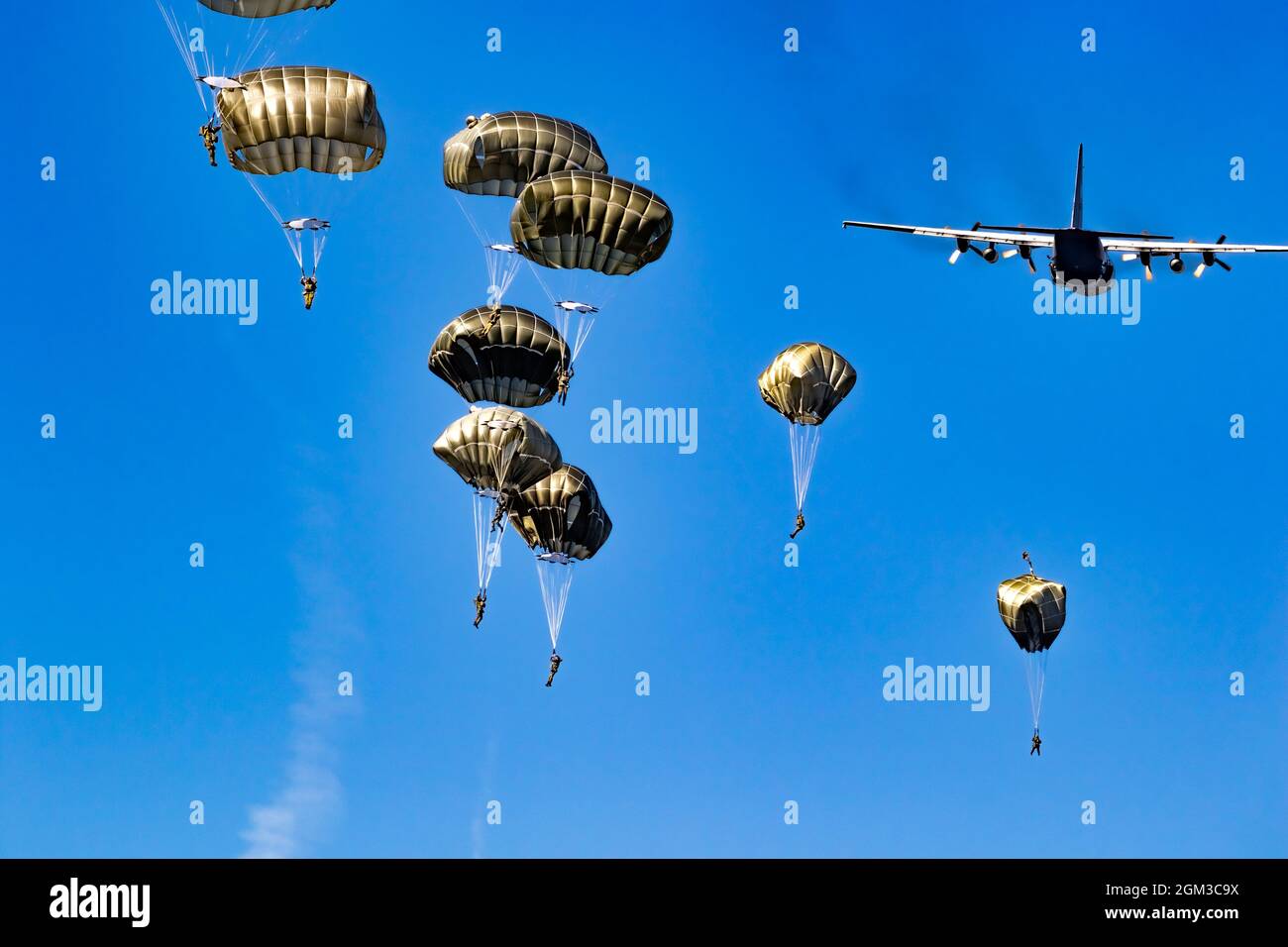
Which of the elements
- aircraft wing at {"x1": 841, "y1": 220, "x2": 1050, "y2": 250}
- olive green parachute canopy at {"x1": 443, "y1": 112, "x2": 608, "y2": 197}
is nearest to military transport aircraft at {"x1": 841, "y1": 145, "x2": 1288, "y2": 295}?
Result: aircraft wing at {"x1": 841, "y1": 220, "x2": 1050, "y2": 250}

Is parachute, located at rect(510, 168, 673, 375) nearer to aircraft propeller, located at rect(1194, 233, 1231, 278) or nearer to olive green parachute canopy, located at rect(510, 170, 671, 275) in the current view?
olive green parachute canopy, located at rect(510, 170, 671, 275)

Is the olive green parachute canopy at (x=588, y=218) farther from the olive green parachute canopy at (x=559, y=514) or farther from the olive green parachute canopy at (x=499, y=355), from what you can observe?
the olive green parachute canopy at (x=559, y=514)

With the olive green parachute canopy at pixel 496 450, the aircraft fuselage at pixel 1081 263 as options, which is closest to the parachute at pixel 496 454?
the olive green parachute canopy at pixel 496 450

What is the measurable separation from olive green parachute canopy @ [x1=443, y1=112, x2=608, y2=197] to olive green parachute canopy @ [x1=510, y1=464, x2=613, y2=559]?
1097 cm

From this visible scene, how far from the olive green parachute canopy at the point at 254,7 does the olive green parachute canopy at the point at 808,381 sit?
2471 centimetres

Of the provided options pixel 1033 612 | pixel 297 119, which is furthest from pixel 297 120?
pixel 1033 612

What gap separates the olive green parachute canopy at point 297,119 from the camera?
54.1 metres

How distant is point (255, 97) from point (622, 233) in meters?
12.5
